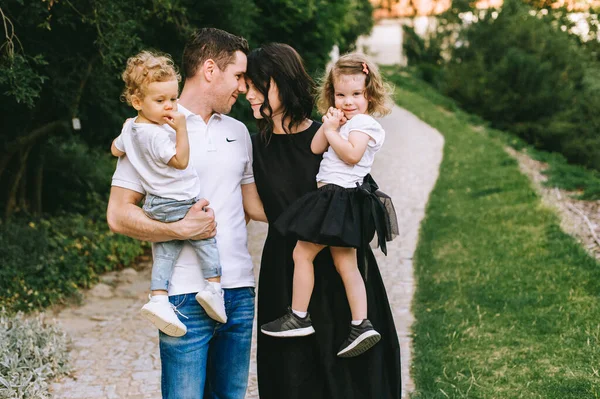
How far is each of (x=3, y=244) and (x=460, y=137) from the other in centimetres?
1271

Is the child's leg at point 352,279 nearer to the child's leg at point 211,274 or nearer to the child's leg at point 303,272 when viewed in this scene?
the child's leg at point 303,272

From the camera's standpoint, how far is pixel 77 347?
5.90 m

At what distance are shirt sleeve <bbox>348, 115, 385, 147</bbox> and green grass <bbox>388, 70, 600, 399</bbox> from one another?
88.1 inches

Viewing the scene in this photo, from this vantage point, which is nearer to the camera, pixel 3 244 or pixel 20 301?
pixel 20 301

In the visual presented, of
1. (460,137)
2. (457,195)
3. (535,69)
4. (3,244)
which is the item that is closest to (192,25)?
(3,244)

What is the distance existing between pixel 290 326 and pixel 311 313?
124 mm

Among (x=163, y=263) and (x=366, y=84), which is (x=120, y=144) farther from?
(x=366, y=84)

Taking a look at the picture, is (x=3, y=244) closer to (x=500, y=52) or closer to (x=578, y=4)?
(x=500, y=52)

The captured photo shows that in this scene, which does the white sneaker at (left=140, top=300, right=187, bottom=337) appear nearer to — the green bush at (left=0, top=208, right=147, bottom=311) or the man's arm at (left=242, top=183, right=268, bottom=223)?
the man's arm at (left=242, top=183, right=268, bottom=223)

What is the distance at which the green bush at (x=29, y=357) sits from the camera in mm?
4699

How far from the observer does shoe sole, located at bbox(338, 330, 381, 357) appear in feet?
9.36

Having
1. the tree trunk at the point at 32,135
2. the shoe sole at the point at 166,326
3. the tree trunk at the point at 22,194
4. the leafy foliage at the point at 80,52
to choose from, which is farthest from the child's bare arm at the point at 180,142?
the tree trunk at the point at 22,194

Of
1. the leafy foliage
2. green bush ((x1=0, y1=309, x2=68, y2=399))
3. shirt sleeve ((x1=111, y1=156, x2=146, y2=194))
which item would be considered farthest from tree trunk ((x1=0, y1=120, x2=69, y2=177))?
shirt sleeve ((x1=111, y1=156, x2=146, y2=194))

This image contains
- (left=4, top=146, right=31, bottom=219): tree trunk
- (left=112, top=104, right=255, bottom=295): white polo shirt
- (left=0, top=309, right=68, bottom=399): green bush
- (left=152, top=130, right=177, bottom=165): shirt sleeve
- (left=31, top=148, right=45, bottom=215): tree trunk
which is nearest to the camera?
(left=152, top=130, right=177, bottom=165): shirt sleeve
